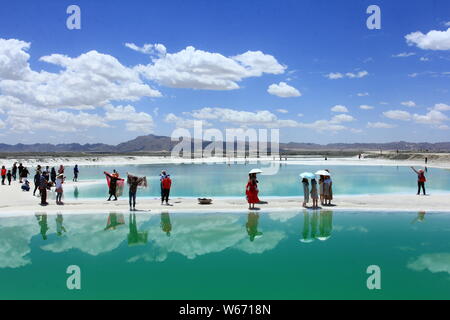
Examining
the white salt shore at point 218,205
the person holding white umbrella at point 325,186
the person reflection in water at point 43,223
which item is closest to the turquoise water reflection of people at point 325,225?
the white salt shore at point 218,205

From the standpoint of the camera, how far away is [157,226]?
1479 centimetres

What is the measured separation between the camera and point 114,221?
15.8 meters

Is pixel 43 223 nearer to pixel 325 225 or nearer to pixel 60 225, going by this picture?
pixel 60 225

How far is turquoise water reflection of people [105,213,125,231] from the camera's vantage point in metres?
14.8

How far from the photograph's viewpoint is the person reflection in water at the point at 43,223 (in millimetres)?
13469

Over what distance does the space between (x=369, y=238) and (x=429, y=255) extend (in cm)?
221

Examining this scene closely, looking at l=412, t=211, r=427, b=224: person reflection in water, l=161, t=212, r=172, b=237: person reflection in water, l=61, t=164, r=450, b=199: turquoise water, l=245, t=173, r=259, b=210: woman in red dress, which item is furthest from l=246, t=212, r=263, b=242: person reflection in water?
l=61, t=164, r=450, b=199: turquoise water

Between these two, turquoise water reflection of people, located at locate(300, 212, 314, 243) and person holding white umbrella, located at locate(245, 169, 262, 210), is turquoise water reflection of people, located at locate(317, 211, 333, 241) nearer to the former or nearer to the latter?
turquoise water reflection of people, located at locate(300, 212, 314, 243)

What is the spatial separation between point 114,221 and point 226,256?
22.6 feet

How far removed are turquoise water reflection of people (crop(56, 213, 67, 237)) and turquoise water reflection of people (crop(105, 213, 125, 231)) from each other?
1.61m

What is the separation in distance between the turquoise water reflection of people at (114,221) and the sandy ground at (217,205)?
1.12 meters

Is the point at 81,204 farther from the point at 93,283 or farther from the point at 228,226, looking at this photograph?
the point at 93,283
